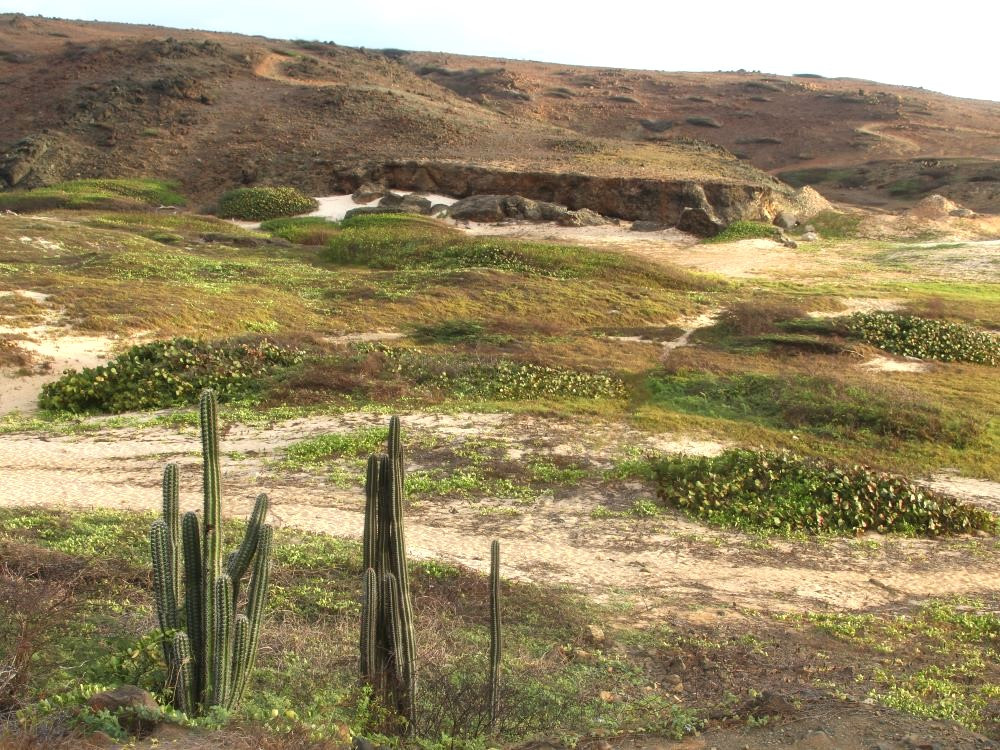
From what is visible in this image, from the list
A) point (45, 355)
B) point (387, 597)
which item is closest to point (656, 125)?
point (45, 355)

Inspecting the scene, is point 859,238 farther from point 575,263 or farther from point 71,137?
point 71,137

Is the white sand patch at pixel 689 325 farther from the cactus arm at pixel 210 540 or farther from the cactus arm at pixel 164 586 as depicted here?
the cactus arm at pixel 164 586

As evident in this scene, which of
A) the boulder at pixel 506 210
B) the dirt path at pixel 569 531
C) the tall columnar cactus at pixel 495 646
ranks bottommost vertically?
the dirt path at pixel 569 531

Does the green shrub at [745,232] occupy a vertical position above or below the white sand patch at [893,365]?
above

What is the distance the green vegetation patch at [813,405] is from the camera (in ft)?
41.2

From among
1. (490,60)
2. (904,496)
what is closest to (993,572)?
(904,496)

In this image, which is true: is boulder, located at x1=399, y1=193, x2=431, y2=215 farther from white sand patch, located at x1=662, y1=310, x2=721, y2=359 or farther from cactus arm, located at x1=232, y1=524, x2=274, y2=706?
cactus arm, located at x1=232, y1=524, x2=274, y2=706

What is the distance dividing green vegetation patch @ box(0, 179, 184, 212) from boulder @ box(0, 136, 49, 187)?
184 centimetres

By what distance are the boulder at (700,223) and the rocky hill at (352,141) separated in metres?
1.21

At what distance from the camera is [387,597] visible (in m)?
5.66

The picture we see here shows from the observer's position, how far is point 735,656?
267 inches

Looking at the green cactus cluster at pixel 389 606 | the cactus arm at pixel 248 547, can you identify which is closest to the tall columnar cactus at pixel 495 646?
the green cactus cluster at pixel 389 606

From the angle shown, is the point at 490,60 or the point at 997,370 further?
the point at 490,60

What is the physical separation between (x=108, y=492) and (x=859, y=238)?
96.6ft
